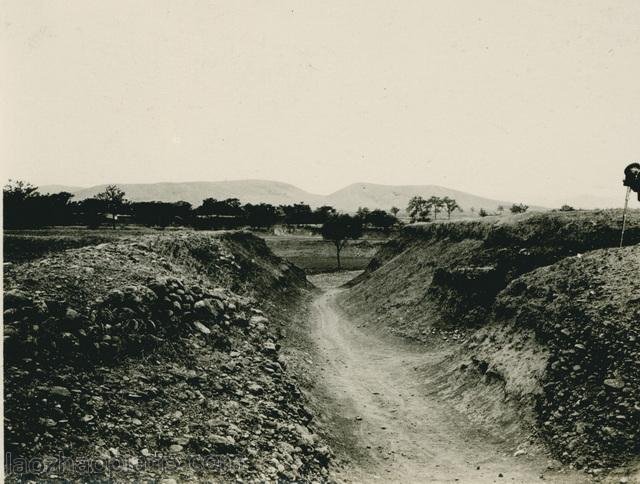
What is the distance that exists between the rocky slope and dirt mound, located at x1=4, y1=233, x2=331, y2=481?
5.35m

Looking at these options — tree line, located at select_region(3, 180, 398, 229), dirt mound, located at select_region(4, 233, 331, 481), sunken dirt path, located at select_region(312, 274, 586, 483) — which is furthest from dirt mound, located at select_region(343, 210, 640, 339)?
tree line, located at select_region(3, 180, 398, 229)

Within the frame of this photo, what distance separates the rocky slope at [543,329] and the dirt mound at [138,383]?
5.35m

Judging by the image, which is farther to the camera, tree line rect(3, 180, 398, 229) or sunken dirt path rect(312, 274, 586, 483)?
tree line rect(3, 180, 398, 229)

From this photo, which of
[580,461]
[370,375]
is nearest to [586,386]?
[580,461]

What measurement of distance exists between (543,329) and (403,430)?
508cm

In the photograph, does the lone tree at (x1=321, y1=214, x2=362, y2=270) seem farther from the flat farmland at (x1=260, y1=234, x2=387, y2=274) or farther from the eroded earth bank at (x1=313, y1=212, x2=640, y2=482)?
the eroded earth bank at (x1=313, y1=212, x2=640, y2=482)

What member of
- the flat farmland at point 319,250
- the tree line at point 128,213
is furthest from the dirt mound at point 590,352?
the flat farmland at point 319,250

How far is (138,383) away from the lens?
904cm

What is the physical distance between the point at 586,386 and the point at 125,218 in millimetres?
72438

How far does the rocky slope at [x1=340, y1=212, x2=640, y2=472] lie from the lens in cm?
970

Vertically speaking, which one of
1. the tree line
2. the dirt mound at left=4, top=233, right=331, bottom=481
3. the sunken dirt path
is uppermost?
the tree line

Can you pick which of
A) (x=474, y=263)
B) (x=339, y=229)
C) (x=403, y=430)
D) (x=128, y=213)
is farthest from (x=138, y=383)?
(x=128, y=213)

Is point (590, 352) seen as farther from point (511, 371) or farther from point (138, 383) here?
point (138, 383)

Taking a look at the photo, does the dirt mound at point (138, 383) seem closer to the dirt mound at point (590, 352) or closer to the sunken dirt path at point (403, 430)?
the sunken dirt path at point (403, 430)
